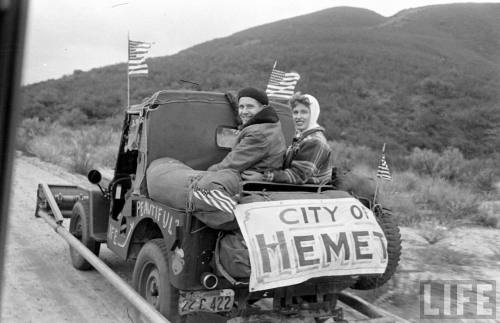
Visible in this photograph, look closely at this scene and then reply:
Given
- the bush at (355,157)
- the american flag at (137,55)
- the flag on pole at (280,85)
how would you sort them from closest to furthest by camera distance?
the flag on pole at (280,85)
the american flag at (137,55)
the bush at (355,157)

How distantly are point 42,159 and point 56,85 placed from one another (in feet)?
97.8

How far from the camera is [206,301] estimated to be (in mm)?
3855

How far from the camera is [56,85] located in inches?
1758

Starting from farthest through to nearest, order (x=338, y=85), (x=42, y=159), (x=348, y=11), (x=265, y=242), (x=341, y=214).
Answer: (x=348, y=11), (x=338, y=85), (x=42, y=159), (x=341, y=214), (x=265, y=242)

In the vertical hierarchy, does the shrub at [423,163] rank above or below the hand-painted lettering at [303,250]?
below

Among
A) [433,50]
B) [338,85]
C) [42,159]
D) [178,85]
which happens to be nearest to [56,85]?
[178,85]

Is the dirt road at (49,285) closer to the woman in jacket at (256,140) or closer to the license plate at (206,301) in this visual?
the license plate at (206,301)

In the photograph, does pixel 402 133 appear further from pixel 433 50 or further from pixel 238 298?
pixel 238 298

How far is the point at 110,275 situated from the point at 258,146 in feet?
5.72

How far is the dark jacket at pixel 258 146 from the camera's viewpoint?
164 inches

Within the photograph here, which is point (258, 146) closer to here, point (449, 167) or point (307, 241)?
point (307, 241)

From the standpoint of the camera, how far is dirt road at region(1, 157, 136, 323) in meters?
4.82

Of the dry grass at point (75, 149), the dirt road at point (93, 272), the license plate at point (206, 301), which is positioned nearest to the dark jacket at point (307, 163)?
the license plate at point (206, 301)

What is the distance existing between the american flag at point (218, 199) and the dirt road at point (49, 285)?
1.88m
